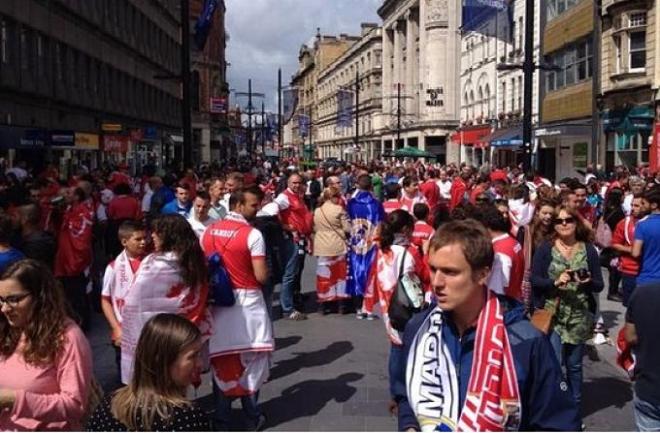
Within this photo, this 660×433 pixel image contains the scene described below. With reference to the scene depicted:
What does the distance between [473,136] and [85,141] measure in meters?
35.5

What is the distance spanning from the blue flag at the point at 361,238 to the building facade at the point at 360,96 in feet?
211

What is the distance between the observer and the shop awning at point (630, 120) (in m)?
27.8

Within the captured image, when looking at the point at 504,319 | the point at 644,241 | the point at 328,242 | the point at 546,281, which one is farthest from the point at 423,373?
the point at 328,242

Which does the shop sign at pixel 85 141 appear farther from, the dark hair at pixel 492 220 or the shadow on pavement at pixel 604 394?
the dark hair at pixel 492 220

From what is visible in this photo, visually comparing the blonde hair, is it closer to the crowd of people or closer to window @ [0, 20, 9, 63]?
the crowd of people

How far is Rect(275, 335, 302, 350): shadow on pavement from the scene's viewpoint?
30.3ft

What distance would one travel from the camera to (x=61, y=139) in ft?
68.4

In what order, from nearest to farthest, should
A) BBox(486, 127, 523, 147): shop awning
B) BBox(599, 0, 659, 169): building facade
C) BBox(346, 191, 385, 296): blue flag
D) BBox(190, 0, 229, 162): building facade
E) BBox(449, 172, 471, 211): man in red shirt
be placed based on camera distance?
BBox(346, 191, 385, 296): blue flag
BBox(449, 172, 471, 211): man in red shirt
BBox(599, 0, 659, 169): building facade
BBox(486, 127, 523, 147): shop awning
BBox(190, 0, 229, 162): building facade

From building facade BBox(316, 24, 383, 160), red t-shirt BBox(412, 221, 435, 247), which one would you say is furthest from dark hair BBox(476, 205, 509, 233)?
building facade BBox(316, 24, 383, 160)

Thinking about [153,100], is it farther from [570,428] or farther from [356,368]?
[570,428]

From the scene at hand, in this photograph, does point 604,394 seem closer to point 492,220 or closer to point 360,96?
point 492,220

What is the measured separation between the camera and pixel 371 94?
317ft

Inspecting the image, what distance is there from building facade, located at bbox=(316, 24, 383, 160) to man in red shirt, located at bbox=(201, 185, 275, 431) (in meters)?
70.0

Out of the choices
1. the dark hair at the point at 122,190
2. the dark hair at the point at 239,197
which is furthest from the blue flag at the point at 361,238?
the dark hair at the point at 239,197
